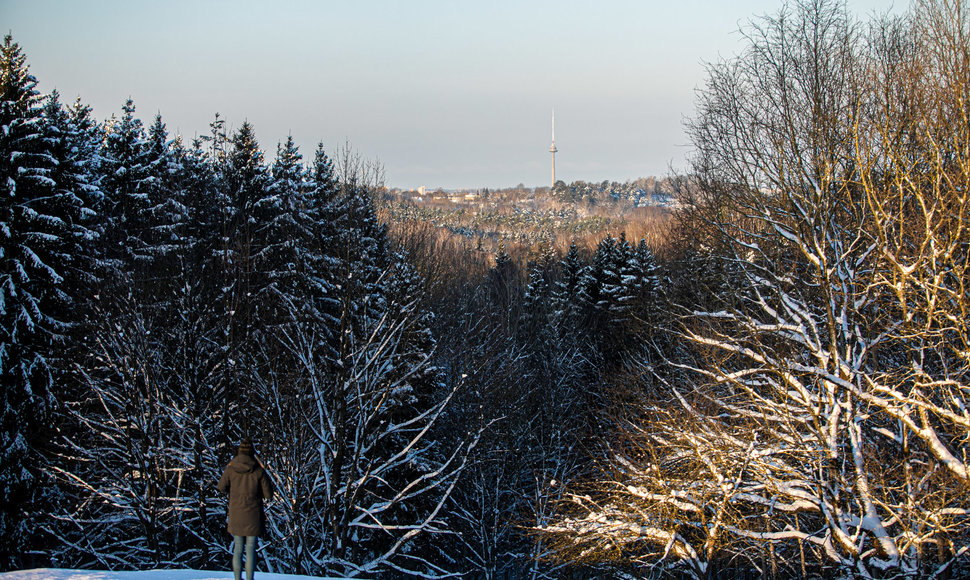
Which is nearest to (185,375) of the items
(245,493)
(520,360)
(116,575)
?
(116,575)

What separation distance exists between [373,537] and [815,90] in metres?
14.2

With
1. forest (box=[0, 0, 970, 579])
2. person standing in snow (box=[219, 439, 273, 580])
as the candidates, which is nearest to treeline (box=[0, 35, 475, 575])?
forest (box=[0, 0, 970, 579])

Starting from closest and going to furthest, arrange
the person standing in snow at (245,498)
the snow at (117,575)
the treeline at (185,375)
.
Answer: the person standing in snow at (245,498) < the snow at (117,575) < the treeline at (185,375)

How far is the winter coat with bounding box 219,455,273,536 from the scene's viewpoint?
6.23 metres

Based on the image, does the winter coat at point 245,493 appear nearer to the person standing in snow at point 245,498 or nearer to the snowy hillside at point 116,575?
the person standing in snow at point 245,498

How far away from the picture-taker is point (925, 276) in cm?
691

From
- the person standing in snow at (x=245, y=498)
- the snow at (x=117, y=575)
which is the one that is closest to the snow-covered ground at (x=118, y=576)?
the snow at (x=117, y=575)

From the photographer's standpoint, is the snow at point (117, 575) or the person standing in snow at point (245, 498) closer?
the person standing in snow at point (245, 498)

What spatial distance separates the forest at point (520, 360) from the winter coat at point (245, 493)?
1.30 m

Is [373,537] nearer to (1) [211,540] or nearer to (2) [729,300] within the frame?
(1) [211,540]

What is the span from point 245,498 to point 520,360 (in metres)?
18.5

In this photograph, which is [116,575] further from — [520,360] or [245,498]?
[520,360]

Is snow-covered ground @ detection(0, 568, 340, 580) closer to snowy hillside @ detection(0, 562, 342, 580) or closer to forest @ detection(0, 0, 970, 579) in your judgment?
snowy hillside @ detection(0, 562, 342, 580)

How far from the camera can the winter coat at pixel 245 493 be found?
6.23 m
